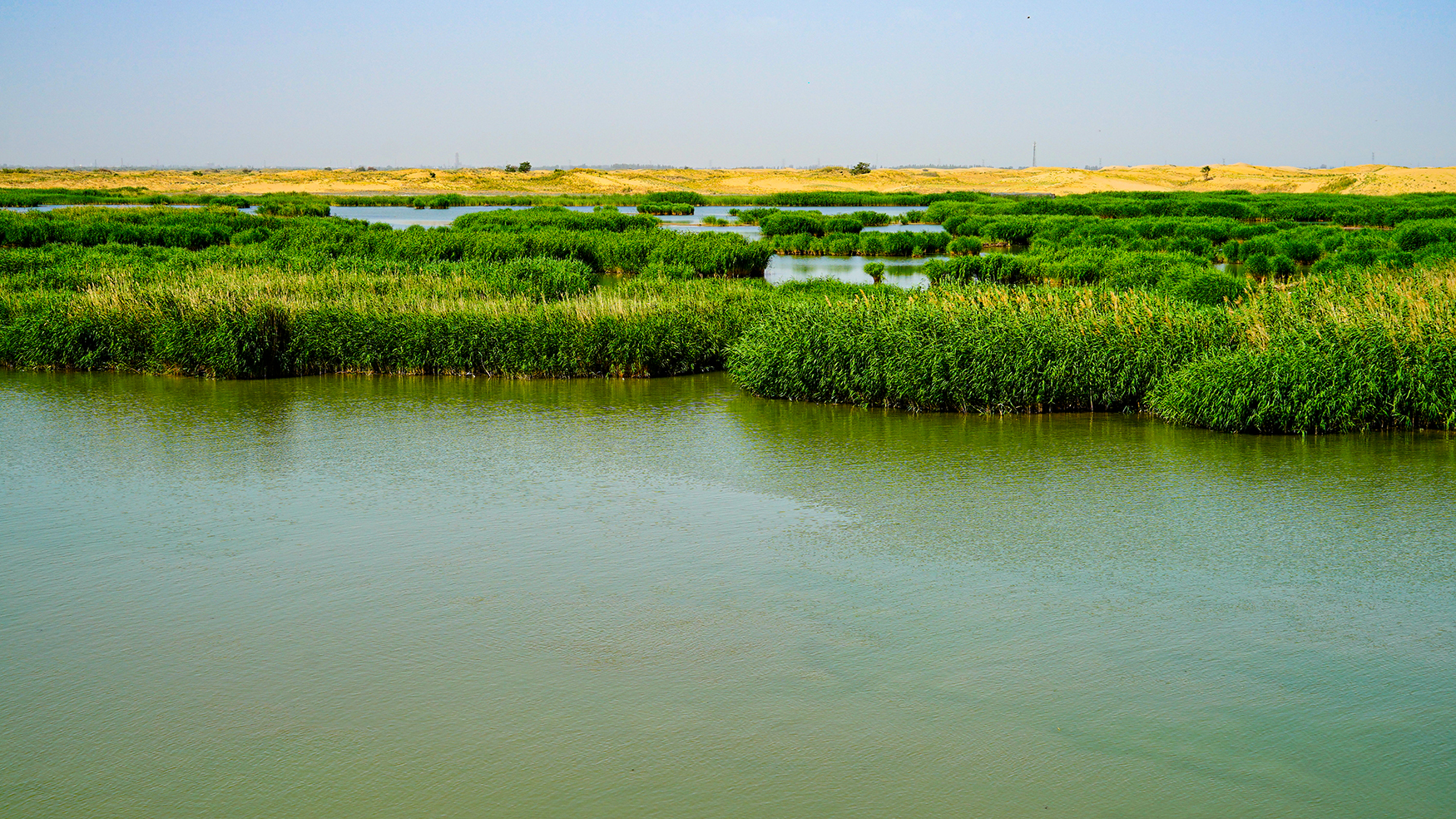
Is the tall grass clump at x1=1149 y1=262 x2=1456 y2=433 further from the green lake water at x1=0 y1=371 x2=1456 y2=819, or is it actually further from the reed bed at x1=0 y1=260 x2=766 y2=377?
the reed bed at x1=0 y1=260 x2=766 y2=377

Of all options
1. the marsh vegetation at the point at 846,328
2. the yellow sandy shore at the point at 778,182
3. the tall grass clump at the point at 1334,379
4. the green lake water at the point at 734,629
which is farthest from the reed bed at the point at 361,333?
the yellow sandy shore at the point at 778,182

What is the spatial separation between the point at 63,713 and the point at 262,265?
23.7 metres

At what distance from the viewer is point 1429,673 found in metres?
7.73

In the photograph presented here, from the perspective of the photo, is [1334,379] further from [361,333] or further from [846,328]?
[361,333]

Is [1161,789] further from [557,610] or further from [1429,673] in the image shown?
[557,610]

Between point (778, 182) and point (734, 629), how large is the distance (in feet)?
435

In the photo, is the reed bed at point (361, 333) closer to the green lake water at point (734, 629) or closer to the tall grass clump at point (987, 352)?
the tall grass clump at point (987, 352)

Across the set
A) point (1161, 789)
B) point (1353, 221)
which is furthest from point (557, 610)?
point (1353, 221)

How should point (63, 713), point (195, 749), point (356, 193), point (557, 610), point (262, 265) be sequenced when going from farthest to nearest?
1. point (356, 193)
2. point (262, 265)
3. point (557, 610)
4. point (63, 713)
5. point (195, 749)

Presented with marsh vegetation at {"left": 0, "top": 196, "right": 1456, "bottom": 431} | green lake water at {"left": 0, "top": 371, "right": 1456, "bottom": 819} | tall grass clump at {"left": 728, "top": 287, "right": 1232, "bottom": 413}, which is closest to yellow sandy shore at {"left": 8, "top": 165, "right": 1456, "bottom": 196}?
marsh vegetation at {"left": 0, "top": 196, "right": 1456, "bottom": 431}

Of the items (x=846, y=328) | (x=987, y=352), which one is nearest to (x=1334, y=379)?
(x=987, y=352)

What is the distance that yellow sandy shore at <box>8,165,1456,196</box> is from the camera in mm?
106875

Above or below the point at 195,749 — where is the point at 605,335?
above

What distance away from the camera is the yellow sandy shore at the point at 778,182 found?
107 meters
